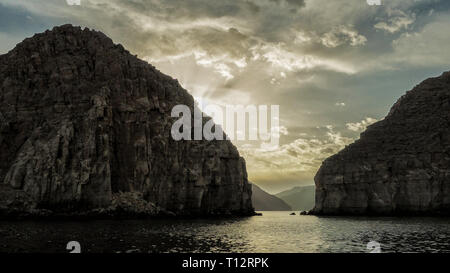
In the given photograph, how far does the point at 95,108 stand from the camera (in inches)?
4183

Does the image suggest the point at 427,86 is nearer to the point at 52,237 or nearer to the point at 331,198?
the point at 331,198

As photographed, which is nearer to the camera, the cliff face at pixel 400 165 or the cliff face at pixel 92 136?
the cliff face at pixel 92 136

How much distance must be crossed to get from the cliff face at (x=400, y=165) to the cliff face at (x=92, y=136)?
4912 centimetres

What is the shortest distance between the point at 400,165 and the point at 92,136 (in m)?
107

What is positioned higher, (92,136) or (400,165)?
(92,136)

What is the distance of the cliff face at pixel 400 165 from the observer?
129m

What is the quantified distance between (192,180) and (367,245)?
286 ft

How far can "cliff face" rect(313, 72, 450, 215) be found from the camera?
12912 centimetres

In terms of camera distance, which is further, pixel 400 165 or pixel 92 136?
pixel 400 165

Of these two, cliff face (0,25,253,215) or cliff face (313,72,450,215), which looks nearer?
cliff face (0,25,253,215)

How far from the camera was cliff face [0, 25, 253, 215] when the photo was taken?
97875 millimetres

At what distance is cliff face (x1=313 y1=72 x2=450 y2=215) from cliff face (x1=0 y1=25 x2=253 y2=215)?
161ft

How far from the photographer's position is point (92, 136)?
104 m
